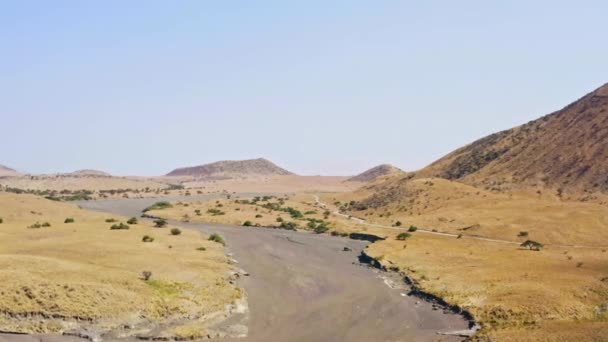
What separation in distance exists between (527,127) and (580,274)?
12072 centimetres

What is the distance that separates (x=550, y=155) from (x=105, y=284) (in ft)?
378

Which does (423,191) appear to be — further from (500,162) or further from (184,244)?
(184,244)

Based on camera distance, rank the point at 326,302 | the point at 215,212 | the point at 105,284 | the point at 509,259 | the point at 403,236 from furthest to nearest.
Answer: the point at 215,212, the point at 403,236, the point at 509,259, the point at 326,302, the point at 105,284

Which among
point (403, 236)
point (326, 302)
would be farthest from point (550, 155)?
point (326, 302)

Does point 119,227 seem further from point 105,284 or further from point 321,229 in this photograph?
point 105,284

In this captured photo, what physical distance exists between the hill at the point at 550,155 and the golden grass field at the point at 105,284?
272 ft

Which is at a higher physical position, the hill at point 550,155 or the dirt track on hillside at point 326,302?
the hill at point 550,155

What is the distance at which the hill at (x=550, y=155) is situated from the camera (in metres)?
114

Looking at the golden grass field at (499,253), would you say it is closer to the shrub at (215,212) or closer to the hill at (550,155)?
the shrub at (215,212)

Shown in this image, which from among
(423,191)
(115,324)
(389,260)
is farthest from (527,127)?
(115,324)

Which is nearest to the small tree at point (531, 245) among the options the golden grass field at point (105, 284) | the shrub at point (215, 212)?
the golden grass field at point (105, 284)

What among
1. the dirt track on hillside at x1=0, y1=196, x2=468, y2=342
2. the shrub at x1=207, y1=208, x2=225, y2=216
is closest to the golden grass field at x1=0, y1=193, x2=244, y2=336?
the dirt track on hillside at x1=0, y1=196, x2=468, y2=342

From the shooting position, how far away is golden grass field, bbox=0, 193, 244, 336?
36219 millimetres

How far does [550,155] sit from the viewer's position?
422 feet
